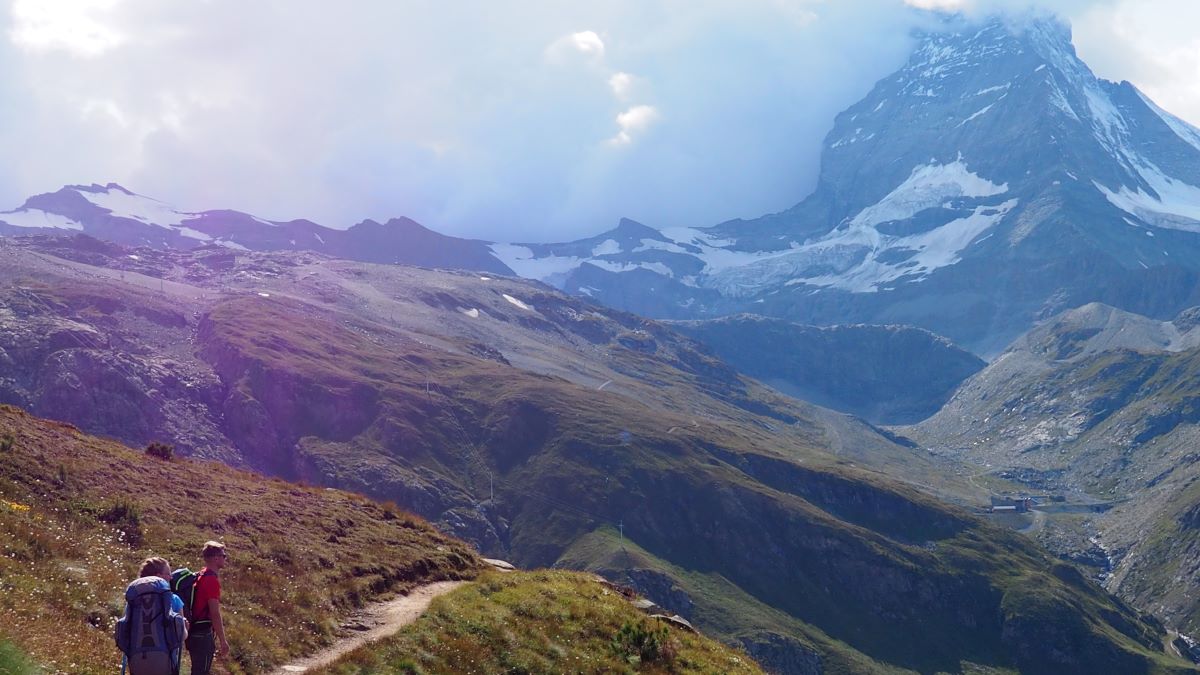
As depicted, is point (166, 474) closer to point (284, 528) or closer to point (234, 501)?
point (234, 501)

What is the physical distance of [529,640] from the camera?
33.7 m

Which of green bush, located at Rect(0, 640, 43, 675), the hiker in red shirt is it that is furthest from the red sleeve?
green bush, located at Rect(0, 640, 43, 675)

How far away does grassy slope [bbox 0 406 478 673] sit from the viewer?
26875 millimetres

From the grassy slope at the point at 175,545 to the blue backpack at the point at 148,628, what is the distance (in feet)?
11.1

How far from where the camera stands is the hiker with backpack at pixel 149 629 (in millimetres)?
20953

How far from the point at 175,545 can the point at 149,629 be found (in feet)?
47.7

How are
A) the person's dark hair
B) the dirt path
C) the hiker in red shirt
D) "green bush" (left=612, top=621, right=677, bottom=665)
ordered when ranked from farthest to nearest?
1. "green bush" (left=612, top=621, right=677, bottom=665)
2. the dirt path
3. the hiker in red shirt
4. the person's dark hair

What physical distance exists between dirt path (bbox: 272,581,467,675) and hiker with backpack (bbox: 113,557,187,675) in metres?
7.51

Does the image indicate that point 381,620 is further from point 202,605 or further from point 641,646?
point 202,605

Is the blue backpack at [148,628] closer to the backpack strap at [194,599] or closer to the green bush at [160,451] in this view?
the backpack strap at [194,599]

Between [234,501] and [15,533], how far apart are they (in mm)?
13031

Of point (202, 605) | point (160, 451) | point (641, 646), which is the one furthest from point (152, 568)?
point (160, 451)

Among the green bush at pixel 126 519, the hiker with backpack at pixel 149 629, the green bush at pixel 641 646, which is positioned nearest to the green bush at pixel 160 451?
the green bush at pixel 126 519

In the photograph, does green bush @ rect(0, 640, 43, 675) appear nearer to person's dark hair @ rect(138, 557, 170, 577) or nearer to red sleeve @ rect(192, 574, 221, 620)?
person's dark hair @ rect(138, 557, 170, 577)
